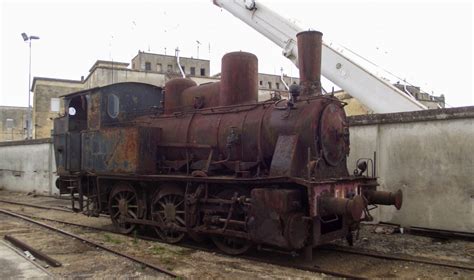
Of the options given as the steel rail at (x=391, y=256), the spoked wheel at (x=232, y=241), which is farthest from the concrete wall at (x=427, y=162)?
the spoked wheel at (x=232, y=241)

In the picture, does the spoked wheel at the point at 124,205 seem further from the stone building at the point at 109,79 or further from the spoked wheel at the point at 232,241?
the stone building at the point at 109,79

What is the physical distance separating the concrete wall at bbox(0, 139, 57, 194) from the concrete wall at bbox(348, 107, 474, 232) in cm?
1487

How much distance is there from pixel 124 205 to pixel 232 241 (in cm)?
311

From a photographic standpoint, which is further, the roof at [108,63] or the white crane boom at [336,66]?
the roof at [108,63]

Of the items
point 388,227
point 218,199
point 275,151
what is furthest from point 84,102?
point 388,227

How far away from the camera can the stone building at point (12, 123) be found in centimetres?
5959

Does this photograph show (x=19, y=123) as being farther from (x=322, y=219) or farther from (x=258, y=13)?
(x=322, y=219)

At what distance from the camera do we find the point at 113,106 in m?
10.6

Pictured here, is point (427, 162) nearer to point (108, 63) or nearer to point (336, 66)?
point (336, 66)

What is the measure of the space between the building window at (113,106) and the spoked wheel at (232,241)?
391 centimetres

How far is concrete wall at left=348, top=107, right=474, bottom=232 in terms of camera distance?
8.77 metres

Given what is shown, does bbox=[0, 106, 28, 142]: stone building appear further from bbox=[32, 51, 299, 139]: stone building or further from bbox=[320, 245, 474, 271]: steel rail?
bbox=[320, 245, 474, 271]: steel rail

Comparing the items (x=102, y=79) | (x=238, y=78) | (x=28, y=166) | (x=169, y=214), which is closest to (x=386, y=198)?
(x=238, y=78)

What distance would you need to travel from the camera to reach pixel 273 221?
6879mm
